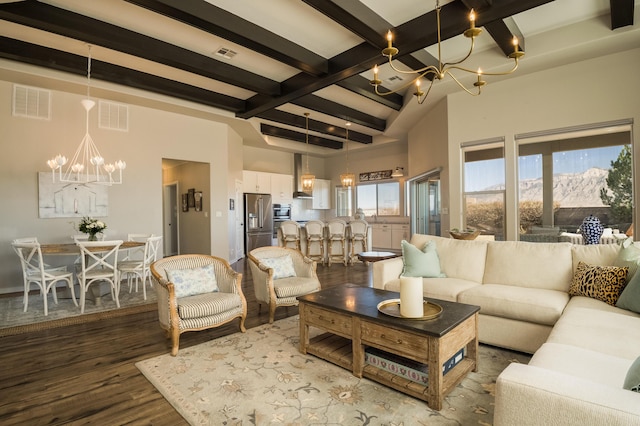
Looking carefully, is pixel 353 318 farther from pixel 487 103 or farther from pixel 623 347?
pixel 487 103

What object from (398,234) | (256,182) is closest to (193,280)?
(256,182)

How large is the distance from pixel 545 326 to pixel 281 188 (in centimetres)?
819

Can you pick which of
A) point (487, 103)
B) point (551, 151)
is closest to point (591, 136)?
point (551, 151)

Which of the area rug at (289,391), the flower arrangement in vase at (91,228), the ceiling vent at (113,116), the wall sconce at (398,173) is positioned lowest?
Answer: the area rug at (289,391)

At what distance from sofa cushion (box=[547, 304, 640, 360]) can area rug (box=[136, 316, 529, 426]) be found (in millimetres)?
575

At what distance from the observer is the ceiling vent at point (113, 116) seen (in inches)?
224

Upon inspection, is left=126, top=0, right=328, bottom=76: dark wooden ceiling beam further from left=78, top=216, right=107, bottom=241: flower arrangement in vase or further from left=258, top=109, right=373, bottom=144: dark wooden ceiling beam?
left=78, top=216, right=107, bottom=241: flower arrangement in vase

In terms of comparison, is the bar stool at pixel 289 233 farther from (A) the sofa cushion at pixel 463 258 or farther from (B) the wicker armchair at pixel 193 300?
(A) the sofa cushion at pixel 463 258

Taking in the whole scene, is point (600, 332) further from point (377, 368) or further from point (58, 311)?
point (58, 311)

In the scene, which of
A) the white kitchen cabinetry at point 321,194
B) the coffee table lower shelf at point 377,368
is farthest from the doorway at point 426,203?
the coffee table lower shelf at point 377,368

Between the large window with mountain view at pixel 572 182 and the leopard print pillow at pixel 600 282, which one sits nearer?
the leopard print pillow at pixel 600 282

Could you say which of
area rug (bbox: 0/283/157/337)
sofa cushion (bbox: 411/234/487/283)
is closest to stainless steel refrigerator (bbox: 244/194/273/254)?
area rug (bbox: 0/283/157/337)

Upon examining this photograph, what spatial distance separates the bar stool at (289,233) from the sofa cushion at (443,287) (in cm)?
394

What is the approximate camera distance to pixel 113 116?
5.80 metres
